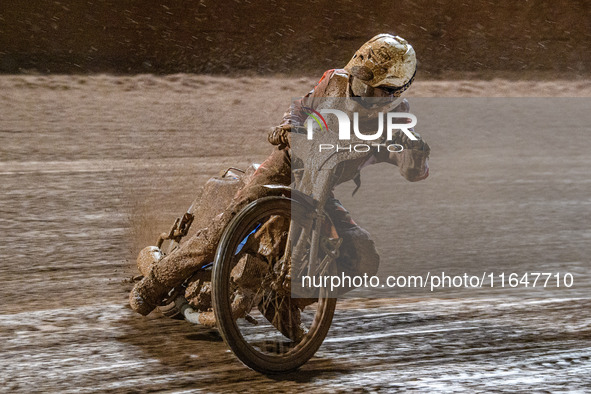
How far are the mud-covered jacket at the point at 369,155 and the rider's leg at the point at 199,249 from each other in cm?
21

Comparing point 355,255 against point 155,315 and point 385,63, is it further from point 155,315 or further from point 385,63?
point 155,315

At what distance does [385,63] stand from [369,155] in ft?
1.41

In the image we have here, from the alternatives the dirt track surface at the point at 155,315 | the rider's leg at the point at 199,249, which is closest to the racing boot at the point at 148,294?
the rider's leg at the point at 199,249

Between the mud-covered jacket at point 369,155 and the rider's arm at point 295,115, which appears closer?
the mud-covered jacket at point 369,155

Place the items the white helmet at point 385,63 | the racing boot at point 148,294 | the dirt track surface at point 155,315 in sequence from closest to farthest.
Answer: the white helmet at point 385,63
the dirt track surface at point 155,315
the racing boot at point 148,294

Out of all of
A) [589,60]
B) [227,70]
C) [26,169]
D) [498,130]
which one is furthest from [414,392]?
[589,60]

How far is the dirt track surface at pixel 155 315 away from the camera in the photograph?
14.8 feet

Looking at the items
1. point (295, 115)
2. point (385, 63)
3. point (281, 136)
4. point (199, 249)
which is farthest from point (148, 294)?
point (385, 63)

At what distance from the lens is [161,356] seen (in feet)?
15.4

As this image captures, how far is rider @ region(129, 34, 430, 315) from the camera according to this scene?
440cm

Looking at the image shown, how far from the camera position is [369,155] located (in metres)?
4.46

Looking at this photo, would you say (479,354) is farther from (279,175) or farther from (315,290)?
(279,175)

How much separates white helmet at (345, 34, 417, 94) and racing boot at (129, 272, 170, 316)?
1470 mm

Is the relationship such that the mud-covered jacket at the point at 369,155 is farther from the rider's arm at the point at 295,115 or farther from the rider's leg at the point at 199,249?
the rider's leg at the point at 199,249
